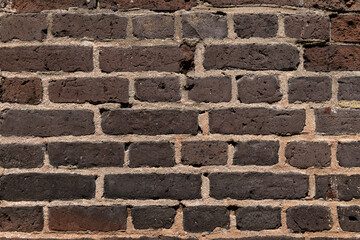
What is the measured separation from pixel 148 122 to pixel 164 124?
54 mm

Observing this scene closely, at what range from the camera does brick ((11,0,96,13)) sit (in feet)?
3.71

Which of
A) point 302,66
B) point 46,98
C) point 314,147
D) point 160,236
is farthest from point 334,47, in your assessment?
point 46,98

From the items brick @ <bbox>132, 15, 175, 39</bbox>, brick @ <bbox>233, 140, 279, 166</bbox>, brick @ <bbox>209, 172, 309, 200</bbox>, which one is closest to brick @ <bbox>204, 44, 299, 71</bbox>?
brick @ <bbox>132, 15, 175, 39</bbox>

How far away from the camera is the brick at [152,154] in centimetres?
112

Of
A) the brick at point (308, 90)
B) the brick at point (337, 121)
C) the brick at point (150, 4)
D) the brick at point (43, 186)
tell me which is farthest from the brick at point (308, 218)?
the brick at point (150, 4)

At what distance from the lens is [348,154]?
1140 millimetres

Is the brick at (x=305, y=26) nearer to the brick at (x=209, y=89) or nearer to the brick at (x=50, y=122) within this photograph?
the brick at (x=209, y=89)

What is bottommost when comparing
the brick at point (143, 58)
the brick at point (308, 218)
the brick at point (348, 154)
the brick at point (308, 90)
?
the brick at point (308, 218)

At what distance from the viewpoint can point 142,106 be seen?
1127 millimetres

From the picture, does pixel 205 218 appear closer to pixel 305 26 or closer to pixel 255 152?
pixel 255 152

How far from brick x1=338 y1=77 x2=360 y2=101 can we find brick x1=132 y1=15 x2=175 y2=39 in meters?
0.60

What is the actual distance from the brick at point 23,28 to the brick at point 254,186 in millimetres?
756

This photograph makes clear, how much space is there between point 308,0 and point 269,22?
6.1 inches

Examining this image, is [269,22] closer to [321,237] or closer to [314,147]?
[314,147]
